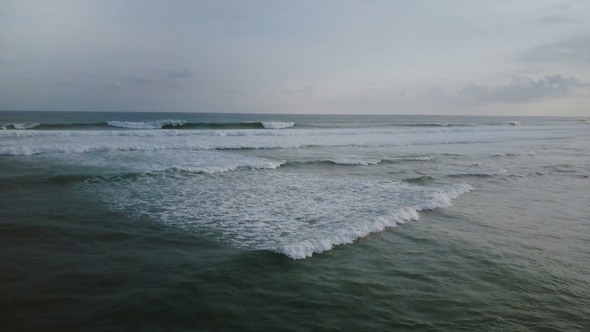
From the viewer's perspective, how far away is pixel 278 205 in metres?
9.53

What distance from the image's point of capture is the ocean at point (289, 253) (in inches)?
169

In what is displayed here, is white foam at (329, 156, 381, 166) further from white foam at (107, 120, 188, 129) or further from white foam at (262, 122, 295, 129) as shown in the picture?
white foam at (107, 120, 188, 129)

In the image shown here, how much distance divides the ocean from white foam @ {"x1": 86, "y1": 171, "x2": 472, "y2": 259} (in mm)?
62

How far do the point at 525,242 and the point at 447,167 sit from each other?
1032 centimetres

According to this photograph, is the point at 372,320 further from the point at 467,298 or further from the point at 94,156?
the point at 94,156

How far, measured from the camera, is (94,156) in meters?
18.0

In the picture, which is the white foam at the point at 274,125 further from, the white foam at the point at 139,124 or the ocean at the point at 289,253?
the ocean at the point at 289,253

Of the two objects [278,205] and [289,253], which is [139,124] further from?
[289,253]

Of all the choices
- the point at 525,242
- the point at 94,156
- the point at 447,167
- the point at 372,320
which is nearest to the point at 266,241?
the point at 372,320

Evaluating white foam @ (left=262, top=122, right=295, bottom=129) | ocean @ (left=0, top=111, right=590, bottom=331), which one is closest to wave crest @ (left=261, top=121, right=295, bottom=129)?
white foam @ (left=262, top=122, right=295, bottom=129)

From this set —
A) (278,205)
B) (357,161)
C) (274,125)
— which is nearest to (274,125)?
(274,125)

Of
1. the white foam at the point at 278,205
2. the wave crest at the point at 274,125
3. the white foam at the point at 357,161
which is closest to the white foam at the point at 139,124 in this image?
the wave crest at the point at 274,125

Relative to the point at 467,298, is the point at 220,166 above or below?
above

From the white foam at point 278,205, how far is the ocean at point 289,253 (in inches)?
2.4
